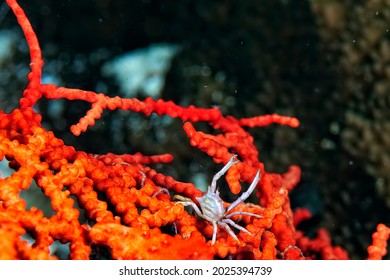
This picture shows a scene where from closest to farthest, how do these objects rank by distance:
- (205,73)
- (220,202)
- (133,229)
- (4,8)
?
(133,229) → (220,202) → (4,8) → (205,73)

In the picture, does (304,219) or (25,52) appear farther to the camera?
(25,52)

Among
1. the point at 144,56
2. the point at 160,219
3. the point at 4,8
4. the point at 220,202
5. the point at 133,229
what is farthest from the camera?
the point at 144,56

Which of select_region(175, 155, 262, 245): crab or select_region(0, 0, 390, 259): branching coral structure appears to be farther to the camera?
select_region(175, 155, 262, 245): crab

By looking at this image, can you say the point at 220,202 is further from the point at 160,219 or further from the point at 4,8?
the point at 4,8

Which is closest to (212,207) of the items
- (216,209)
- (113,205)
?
(216,209)

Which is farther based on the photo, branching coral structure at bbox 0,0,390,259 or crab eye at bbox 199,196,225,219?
crab eye at bbox 199,196,225,219

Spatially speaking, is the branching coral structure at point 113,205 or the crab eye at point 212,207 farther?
the crab eye at point 212,207

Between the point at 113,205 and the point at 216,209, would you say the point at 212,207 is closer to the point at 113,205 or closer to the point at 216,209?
the point at 216,209

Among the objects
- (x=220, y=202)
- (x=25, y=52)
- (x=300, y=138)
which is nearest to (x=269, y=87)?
(x=300, y=138)
